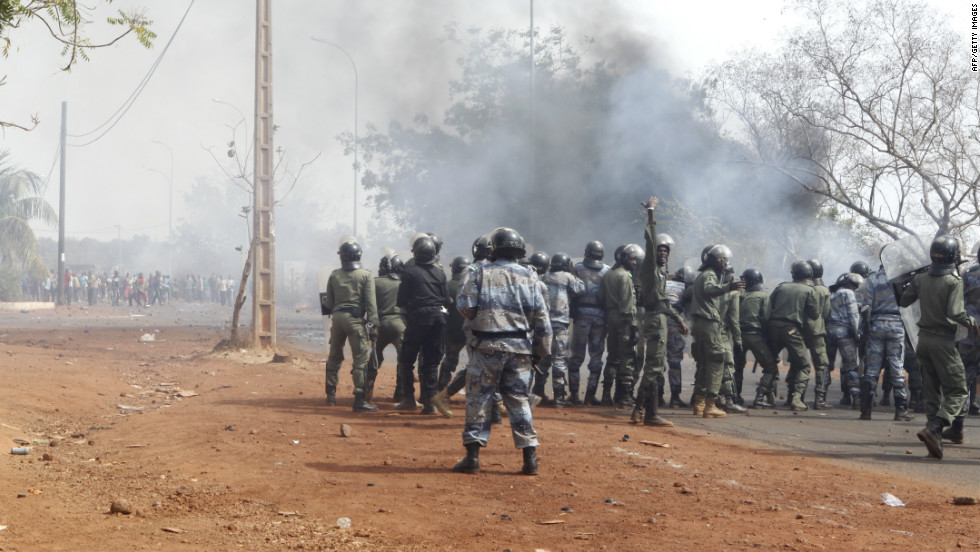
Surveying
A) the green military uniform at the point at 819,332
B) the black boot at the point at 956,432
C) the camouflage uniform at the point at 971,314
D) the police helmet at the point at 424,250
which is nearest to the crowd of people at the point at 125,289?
the police helmet at the point at 424,250

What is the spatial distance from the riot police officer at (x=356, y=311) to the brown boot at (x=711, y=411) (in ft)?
11.4

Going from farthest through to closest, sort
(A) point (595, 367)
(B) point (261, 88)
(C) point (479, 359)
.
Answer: (B) point (261, 88) → (A) point (595, 367) → (C) point (479, 359)

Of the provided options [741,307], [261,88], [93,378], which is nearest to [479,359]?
[741,307]

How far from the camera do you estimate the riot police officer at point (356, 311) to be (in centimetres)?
976

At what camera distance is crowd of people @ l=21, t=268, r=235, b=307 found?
148 feet

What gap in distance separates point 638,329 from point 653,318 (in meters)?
1.21

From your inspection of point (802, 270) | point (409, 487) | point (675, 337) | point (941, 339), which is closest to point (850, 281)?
point (802, 270)

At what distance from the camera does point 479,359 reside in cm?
640

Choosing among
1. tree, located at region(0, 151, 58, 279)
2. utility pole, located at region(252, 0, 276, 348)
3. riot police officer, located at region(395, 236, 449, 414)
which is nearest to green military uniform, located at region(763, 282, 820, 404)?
riot police officer, located at region(395, 236, 449, 414)

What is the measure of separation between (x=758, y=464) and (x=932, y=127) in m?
14.2

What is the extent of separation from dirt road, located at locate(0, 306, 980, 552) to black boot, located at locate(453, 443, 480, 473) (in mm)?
93

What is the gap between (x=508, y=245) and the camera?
649 centimetres

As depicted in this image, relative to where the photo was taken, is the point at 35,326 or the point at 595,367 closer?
the point at 595,367

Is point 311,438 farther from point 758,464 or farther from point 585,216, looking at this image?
point 585,216
